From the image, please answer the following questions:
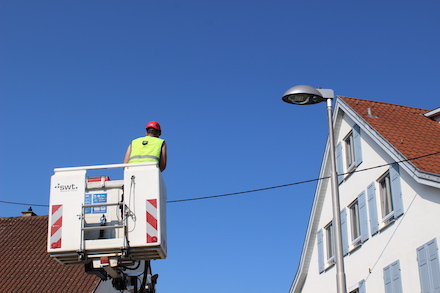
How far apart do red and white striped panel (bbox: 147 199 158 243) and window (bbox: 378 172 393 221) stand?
1001cm

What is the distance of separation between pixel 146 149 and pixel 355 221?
11726 mm

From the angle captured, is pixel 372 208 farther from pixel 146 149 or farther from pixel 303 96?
pixel 146 149

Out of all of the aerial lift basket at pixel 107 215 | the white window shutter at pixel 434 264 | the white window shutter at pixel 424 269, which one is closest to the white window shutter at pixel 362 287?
the white window shutter at pixel 424 269

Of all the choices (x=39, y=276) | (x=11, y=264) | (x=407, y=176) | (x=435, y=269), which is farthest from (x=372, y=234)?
(x=11, y=264)

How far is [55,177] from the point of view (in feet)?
32.8

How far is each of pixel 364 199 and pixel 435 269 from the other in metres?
4.71

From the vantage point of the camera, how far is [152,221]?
9.59 metres

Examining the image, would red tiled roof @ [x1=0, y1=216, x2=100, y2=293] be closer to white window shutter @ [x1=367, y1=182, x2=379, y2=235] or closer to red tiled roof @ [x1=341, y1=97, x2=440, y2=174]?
white window shutter @ [x1=367, y1=182, x2=379, y2=235]

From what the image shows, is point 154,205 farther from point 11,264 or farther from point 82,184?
point 11,264

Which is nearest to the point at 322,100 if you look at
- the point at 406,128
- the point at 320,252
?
the point at 406,128

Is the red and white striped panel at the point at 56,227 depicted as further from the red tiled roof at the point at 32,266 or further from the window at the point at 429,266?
the red tiled roof at the point at 32,266

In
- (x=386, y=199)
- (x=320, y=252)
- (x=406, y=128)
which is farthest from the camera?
(x=320, y=252)

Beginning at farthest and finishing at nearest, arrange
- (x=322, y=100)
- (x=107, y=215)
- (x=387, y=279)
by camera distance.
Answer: (x=387, y=279), (x=322, y=100), (x=107, y=215)

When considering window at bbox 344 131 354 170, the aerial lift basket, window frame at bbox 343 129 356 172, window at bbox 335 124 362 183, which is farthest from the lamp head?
window at bbox 344 131 354 170
